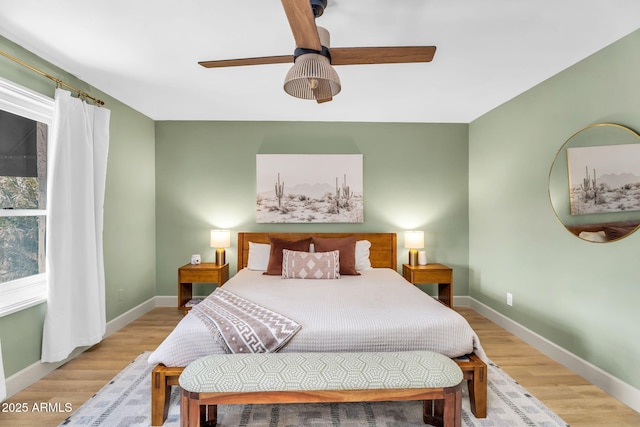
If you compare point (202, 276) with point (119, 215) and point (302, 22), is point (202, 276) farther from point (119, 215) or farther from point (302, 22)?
point (302, 22)

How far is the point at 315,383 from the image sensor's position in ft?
5.27

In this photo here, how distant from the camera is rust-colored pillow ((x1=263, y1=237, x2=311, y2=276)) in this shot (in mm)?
3652

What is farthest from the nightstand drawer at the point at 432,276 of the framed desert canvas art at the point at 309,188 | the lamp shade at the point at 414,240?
the framed desert canvas art at the point at 309,188

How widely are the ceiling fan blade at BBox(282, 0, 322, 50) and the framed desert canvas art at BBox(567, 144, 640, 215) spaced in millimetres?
2189

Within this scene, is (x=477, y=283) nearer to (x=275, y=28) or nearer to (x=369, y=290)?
(x=369, y=290)

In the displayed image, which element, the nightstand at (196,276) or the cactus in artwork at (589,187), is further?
the nightstand at (196,276)

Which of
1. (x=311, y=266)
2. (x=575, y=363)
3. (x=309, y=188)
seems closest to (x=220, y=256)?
(x=311, y=266)

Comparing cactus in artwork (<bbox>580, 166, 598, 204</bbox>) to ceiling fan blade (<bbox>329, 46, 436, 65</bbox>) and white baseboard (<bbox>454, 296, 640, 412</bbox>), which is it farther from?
ceiling fan blade (<bbox>329, 46, 436, 65</bbox>)

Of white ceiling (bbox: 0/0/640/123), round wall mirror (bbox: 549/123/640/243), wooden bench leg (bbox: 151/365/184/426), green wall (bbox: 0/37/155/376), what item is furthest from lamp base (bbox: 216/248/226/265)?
round wall mirror (bbox: 549/123/640/243)

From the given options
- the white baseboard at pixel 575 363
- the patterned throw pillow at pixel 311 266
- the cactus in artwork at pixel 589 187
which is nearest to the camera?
the white baseboard at pixel 575 363

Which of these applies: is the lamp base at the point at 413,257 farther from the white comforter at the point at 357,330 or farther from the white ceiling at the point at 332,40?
the white ceiling at the point at 332,40

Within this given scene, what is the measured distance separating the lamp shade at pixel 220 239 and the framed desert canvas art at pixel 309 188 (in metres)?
0.46

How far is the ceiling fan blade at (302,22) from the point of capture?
4.31ft

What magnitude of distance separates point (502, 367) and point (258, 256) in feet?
8.72
